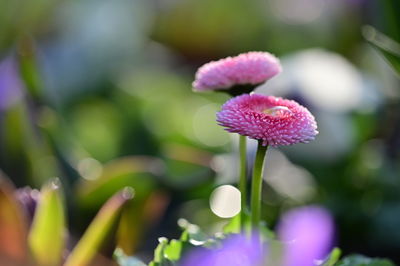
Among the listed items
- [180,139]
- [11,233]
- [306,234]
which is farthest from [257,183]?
[180,139]

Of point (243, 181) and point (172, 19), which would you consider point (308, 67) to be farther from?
point (172, 19)

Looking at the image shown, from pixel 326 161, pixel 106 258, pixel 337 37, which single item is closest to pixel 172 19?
pixel 337 37

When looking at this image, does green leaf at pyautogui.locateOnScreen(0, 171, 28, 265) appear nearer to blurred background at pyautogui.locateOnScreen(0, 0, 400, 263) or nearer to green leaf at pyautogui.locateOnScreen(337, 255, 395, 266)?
blurred background at pyautogui.locateOnScreen(0, 0, 400, 263)

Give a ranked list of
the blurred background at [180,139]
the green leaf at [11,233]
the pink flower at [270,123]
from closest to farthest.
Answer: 1. the pink flower at [270,123]
2. the green leaf at [11,233]
3. the blurred background at [180,139]

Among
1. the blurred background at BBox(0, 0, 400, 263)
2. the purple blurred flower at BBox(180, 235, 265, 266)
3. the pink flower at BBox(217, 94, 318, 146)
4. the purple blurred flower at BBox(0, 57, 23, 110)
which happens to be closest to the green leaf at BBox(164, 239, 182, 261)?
the purple blurred flower at BBox(180, 235, 265, 266)

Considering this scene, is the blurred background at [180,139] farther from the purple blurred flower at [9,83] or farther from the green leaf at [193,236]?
the green leaf at [193,236]

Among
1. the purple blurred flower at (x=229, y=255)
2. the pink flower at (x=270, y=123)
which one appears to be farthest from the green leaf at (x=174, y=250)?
the pink flower at (x=270, y=123)
